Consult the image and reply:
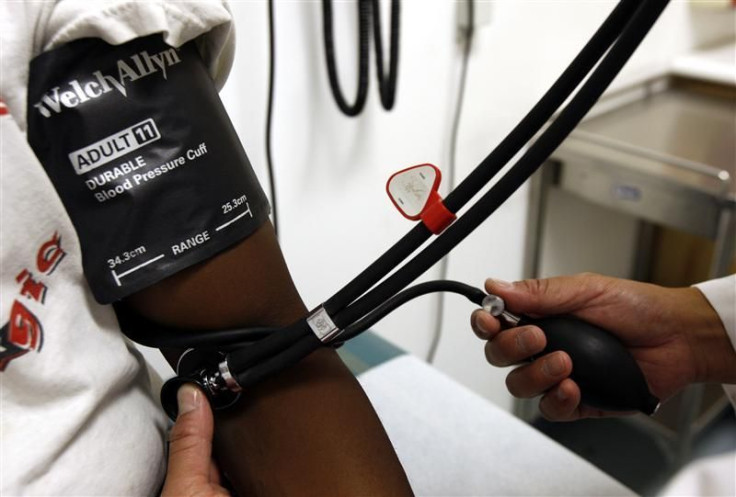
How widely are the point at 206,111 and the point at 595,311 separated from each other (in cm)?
48

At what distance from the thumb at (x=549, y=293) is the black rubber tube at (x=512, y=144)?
0.61ft

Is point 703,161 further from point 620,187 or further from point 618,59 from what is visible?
point 618,59

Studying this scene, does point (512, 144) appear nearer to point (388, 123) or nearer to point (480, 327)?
point (480, 327)

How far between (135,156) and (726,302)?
69cm

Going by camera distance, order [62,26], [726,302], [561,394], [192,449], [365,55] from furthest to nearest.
→ [365,55], [726,302], [561,394], [192,449], [62,26]

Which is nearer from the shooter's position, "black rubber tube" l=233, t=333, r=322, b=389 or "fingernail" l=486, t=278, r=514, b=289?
"black rubber tube" l=233, t=333, r=322, b=389

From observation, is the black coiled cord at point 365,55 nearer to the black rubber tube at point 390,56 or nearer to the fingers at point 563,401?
the black rubber tube at point 390,56

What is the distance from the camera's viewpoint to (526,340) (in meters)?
0.64

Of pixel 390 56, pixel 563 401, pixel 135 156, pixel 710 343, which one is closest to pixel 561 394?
pixel 563 401

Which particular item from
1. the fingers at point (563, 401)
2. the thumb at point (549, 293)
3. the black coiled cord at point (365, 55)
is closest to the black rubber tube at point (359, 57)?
the black coiled cord at point (365, 55)

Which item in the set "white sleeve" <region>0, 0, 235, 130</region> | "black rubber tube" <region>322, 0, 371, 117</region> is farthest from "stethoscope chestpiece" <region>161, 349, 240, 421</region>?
"black rubber tube" <region>322, 0, 371, 117</region>

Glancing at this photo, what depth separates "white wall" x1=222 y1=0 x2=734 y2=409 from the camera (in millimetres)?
824

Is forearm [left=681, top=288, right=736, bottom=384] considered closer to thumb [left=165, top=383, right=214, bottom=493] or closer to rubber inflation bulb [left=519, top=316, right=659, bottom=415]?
rubber inflation bulb [left=519, top=316, right=659, bottom=415]

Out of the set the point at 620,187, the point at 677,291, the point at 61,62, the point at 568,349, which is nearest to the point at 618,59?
the point at 568,349
